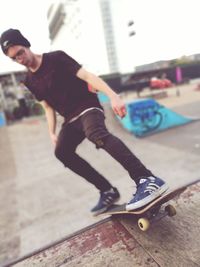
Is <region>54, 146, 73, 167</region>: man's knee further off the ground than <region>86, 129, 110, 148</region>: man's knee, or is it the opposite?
<region>86, 129, 110, 148</region>: man's knee

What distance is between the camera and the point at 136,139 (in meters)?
8.17

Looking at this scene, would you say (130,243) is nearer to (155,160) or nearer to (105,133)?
(105,133)

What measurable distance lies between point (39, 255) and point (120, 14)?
5254 cm

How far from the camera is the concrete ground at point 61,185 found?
3628 mm

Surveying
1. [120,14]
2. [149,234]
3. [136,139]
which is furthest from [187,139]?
[120,14]

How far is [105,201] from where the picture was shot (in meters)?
2.27

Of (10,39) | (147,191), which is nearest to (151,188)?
(147,191)

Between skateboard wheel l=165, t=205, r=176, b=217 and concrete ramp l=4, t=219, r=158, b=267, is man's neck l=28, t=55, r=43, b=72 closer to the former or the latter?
concrete ramp l=4, t=219, r=158, b=267

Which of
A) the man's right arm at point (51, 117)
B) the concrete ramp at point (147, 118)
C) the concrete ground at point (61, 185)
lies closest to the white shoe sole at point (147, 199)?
the concrete ground at point (61, 185)

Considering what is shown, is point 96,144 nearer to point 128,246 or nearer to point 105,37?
point 128,246

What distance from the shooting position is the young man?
5.70ft

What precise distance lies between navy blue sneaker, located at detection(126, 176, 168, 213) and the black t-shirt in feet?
2.37

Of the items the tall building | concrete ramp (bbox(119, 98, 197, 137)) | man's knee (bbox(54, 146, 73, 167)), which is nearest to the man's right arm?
man's knee (bbox(54, 146, 73, 167))

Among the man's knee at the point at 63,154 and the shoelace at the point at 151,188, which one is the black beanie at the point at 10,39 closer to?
the man's knee at the point at 63,154
